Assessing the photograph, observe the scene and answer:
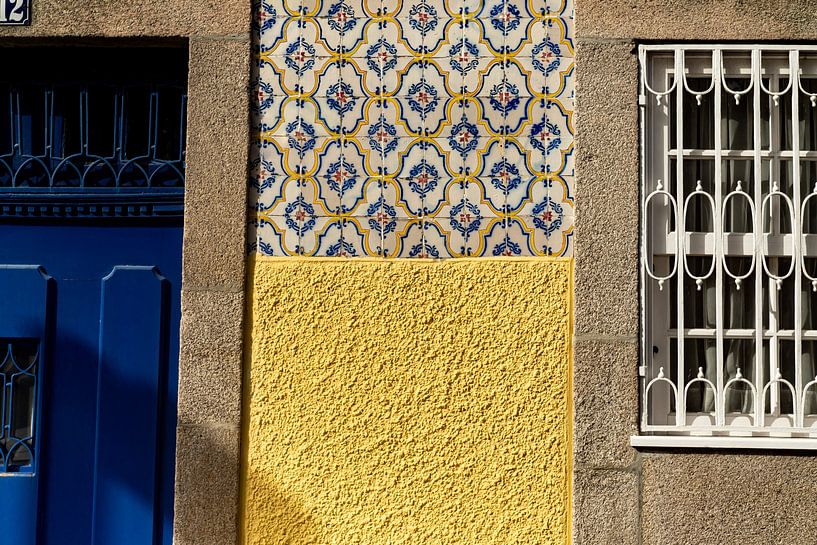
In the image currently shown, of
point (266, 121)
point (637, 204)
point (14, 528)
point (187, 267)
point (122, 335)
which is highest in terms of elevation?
point (266, 121)

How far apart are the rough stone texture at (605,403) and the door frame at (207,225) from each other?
58.6 inches

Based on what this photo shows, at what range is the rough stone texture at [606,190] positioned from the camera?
367cm

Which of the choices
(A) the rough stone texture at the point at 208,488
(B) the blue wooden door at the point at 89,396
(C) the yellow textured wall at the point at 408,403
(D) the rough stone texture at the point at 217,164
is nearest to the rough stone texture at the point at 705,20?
(C) the yellow textured wall at the point at 408,403

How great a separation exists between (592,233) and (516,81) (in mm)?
767

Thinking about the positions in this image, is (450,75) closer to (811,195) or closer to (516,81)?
(516,81)

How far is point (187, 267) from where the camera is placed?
3725mm

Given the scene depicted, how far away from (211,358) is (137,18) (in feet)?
5.20

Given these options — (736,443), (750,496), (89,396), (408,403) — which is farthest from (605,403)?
(89,396)

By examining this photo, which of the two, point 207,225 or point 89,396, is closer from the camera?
point 207,225

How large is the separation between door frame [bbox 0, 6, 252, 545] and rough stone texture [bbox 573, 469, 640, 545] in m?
1.49

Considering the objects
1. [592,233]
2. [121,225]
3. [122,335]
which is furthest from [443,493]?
[121,225]

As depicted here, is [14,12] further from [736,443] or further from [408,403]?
[736,443]

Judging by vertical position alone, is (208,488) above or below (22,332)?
below

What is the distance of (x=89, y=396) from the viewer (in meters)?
3.95
